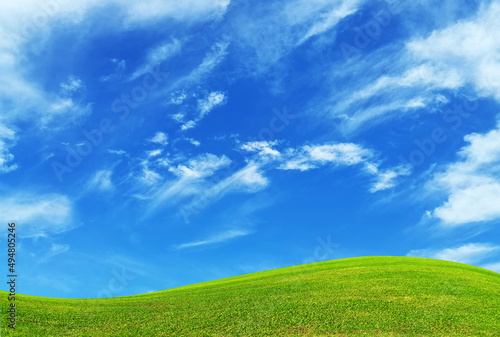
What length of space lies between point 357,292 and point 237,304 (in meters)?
13.4

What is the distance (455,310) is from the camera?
A: 38562 millimetres

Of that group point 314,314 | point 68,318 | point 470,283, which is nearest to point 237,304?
point 314,314

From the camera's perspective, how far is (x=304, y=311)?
3838 centimetres

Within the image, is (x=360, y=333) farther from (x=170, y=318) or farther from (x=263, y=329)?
(x=170, y=318)

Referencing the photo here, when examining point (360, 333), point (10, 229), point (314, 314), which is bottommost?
point (360, 333)

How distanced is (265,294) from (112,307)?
56.6ft

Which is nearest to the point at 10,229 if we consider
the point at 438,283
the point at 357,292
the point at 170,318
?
the point at 170,318

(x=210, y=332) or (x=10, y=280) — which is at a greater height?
(x=10, y=280)

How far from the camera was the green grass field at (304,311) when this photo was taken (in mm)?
33500

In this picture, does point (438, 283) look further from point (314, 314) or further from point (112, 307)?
point (112, 307)

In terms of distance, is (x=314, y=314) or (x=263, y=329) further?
(x=314, y=314)

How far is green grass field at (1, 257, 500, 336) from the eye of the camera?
33.5 meters

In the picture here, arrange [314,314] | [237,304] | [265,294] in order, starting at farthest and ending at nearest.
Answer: [265,294] < [237,304] < [314,314]

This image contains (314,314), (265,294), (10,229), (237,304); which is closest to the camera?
(10,229)
